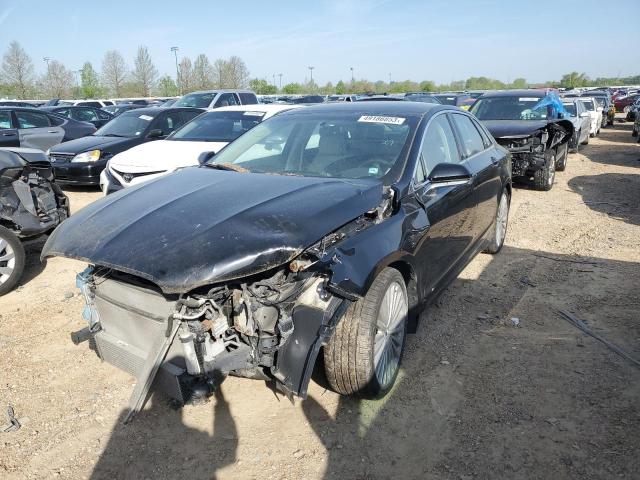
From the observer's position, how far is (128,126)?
10.1m

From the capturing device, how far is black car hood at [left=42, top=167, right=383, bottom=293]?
7.59 feet

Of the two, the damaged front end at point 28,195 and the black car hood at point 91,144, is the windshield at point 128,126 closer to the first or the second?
the black car hood at point 91,144

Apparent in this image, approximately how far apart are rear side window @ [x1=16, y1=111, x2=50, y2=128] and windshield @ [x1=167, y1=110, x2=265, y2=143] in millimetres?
4760

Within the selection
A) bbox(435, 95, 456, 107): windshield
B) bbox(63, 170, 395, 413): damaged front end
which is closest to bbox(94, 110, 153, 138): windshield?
bbox(63, 170, 395, 413): damaged front end

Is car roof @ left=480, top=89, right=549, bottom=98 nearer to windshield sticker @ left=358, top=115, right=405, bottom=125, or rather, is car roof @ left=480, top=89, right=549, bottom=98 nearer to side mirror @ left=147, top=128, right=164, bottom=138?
side mirror @ left=147, top=128, right=164, bottom=138

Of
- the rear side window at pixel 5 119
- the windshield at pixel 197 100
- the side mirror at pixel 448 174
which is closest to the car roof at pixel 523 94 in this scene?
the windshield at pixel 197 100

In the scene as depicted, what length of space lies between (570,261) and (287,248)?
14.1ft

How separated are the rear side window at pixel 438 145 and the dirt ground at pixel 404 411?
4.30ft

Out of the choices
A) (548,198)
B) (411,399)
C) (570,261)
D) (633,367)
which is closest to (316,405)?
(411,399)

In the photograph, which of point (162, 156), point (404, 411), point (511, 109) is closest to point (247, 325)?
point (404, 411)

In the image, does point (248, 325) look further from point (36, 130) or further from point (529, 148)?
point (36, 130)

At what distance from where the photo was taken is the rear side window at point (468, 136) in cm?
442

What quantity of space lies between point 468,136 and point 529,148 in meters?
4.84

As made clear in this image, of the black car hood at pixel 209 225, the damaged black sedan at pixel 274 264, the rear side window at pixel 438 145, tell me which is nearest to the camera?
the black car hood at pixel 209 225
